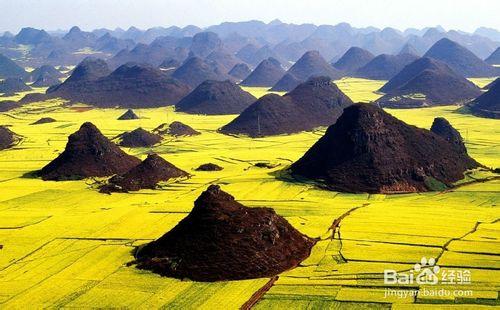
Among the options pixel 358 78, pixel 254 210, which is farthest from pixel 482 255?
pixel 358 78

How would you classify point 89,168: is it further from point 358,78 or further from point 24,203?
point 358,78
